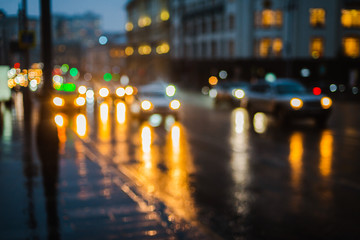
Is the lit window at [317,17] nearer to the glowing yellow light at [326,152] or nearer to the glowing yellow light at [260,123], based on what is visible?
the glowing yellow light at [260,123]

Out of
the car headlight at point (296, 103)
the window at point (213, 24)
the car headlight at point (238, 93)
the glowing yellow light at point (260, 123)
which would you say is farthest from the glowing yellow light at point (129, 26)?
the car headlight at point (296, 103)

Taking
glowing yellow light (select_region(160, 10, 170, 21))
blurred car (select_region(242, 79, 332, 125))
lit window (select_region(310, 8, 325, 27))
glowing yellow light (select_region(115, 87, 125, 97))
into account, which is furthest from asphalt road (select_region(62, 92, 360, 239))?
glowing yellow light (select_region(160, 10, 170, 21))

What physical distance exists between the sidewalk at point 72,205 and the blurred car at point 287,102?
11.1 metres

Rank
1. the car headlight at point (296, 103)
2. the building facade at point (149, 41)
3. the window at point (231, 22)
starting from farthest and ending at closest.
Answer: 1. the building facade at point (149, 41)
2. the window at point (231, 22)
3. the car headlight at point (296, 103)

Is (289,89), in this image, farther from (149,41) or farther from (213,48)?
(149,41)

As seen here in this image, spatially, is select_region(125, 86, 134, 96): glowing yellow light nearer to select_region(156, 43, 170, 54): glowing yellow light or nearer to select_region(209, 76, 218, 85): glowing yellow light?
select_region(209, 76, 218, 85): glowing yellow light

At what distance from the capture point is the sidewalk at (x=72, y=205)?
640cm

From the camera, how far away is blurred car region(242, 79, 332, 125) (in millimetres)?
20312

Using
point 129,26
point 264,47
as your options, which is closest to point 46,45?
point 264,47

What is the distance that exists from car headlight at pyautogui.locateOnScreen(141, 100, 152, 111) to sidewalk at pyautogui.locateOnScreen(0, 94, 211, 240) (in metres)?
10.7

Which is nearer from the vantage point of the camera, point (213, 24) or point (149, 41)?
point (213, 24)

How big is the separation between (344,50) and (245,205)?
43.9 metres

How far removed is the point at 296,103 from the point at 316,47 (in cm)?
2962

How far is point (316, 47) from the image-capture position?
48.2 m
